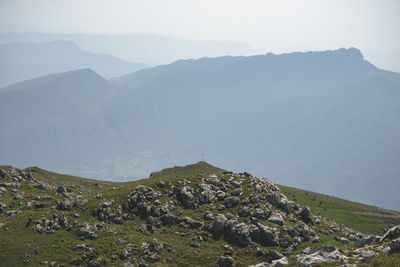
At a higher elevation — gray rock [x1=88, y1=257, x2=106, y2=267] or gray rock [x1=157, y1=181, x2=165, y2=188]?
gray rock [x1=157, y1=181, x2=165, y2=188]

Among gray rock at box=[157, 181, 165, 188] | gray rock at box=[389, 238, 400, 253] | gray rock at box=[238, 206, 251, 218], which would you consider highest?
gray rock at box=[389, 238, 400, 253]

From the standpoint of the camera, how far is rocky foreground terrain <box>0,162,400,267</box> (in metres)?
43.1

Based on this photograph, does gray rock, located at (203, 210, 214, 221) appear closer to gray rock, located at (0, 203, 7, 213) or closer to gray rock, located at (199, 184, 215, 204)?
gray rock, located at (199, 184, 215, 204)

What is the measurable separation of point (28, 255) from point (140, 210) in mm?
19996

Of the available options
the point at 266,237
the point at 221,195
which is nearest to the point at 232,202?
the point at 221,195

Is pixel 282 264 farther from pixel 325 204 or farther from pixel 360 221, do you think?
pixel 325 204

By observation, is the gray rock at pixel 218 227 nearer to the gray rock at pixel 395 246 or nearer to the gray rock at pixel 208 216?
the gray rock at pixel 208 216

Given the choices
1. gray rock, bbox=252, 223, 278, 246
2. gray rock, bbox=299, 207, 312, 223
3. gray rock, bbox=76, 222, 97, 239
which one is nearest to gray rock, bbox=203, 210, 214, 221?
gray rock, bbox=252, 223, 278, 246

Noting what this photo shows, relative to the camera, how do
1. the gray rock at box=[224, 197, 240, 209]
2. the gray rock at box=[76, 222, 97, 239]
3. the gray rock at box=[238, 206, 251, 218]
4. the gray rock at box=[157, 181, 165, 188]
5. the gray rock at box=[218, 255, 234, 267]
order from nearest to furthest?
the gray rock at box=[218, 255, 234, 267] → the gray rock at box=[76, 222, 97, 239] → the gray rock at box=[238, 206, 251, 218] → the gray rock at box=[224, 197, 240, 209] → the gray rock at box=[157, 181, 165, 188]

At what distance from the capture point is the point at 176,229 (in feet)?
172

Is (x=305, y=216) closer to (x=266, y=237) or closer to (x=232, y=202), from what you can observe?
(x=266, y=237)

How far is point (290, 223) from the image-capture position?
57438 millimetres

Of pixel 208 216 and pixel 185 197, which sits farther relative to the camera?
pixel 185 197

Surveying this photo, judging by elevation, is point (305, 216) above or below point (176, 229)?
above
